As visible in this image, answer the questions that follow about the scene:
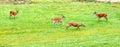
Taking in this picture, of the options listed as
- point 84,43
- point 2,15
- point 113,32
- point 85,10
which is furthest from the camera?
point 85,10

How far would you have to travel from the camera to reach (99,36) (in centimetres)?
3572

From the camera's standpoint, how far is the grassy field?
32378 millimetres

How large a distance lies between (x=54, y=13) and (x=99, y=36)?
791 inches

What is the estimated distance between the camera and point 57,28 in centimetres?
4272

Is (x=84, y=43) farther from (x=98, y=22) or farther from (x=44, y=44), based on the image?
(x=98, y=22)

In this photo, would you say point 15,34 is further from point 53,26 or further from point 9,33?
point 53,26

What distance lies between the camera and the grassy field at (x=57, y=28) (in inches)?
1275

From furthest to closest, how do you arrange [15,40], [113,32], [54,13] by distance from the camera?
[54,13], [113,32], [15,40]

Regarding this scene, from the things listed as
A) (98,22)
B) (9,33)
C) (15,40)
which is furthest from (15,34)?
(98,22)

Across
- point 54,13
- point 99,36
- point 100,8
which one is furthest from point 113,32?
point 100,8

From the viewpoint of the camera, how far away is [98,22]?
4744 cm

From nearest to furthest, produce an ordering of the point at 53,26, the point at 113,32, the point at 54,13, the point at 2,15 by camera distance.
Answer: the point at 113,32 → the point at 53,26 → the point at 2,15 → the point at 54,13

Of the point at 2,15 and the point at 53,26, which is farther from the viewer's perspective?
the point at 2,15

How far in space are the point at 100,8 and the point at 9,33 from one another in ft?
84.0
